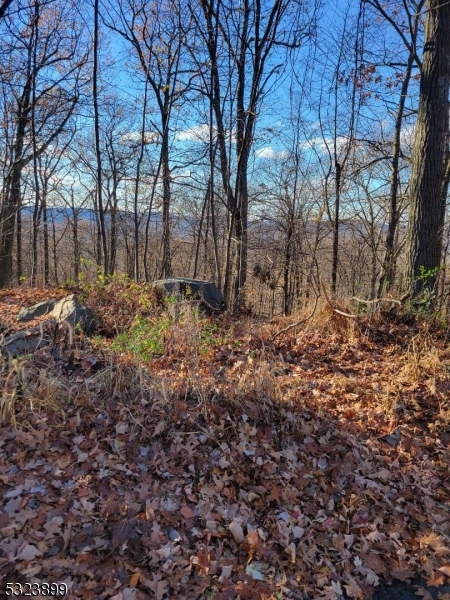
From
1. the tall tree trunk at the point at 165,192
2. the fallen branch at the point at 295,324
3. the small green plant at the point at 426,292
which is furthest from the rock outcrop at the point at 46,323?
the tall tree trunk at the point at 165,192

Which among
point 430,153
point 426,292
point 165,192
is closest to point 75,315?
point 426,292

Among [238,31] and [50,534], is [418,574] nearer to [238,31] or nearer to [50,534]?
[50,534]

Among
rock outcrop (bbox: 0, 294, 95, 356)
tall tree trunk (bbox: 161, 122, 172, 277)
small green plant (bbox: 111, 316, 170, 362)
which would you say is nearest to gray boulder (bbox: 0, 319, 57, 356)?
rock outcrop (bbox: 0, 294, 95, 356)

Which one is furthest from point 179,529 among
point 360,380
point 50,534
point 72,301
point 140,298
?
point 140,298

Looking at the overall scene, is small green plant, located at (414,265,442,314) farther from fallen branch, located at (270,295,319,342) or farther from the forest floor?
fallen branch, located at (270,295,319,342)

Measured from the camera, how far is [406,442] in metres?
3.33

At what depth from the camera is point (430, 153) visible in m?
5.68

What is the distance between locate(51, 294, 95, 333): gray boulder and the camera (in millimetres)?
5594

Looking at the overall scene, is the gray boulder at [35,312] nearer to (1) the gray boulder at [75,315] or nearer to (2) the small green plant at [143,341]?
(1) the gray boulder at [75,315]

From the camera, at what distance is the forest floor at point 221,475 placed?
2.17m

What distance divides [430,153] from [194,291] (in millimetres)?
4693

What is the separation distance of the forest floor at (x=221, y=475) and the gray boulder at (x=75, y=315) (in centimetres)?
91

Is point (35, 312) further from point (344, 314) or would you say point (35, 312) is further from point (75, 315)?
point (344, 314)

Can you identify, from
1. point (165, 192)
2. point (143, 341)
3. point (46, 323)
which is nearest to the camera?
point (143, 341)
